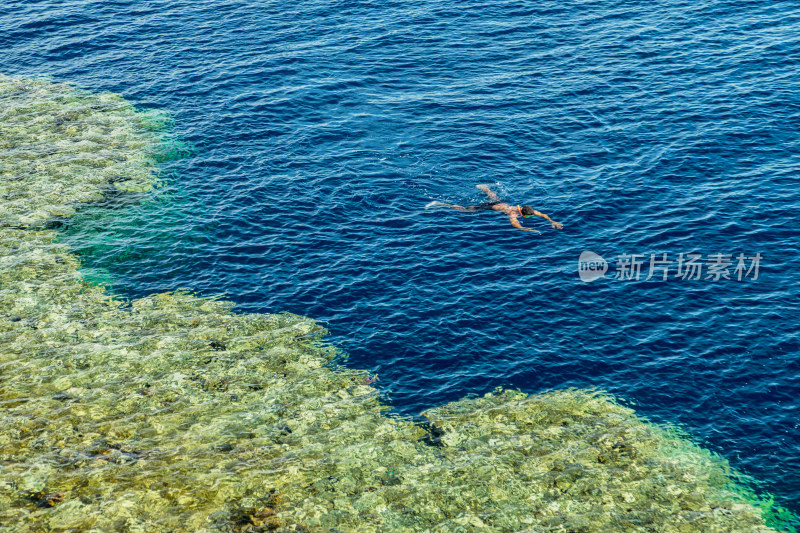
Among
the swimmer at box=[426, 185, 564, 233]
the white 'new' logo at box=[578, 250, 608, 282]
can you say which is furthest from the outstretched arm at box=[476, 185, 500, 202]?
the white 'new' logo at box=[578, 250, 608, 282]

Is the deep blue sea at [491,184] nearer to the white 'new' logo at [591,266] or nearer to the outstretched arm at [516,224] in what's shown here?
the outstretched arm at [516,224]

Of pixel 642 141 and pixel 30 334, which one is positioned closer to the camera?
pixel 30 334

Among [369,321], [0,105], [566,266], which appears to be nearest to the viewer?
[369,321]

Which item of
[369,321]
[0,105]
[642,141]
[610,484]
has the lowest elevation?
[610,484]

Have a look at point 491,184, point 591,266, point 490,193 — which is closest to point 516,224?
point 490,193

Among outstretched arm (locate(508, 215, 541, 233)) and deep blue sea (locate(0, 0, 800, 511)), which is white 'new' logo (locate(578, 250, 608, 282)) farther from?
outstretched arm (locate(508, 215, 541, 233))

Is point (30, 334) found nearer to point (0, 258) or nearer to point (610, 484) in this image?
point (0, 258)

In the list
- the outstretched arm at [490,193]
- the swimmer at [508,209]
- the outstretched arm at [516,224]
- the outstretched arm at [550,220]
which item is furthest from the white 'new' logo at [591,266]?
the outstretched arm at [490,193]

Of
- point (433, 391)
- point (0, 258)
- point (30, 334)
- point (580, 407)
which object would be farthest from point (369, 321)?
point (0, 258)
